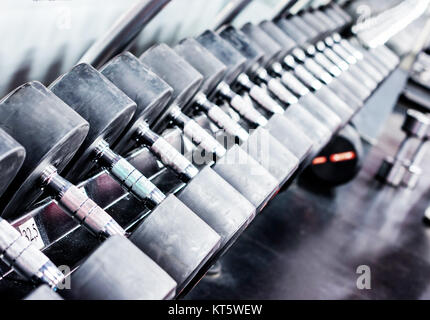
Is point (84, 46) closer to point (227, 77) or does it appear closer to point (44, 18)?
point (44, 18)

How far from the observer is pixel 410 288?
181 centimetres

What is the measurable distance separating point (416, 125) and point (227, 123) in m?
1.80

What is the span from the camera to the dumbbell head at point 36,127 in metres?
0.63

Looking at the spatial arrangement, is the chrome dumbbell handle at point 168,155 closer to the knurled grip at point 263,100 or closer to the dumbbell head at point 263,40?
the knurled grip at point 263,100

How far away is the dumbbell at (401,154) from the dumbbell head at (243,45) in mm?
1531

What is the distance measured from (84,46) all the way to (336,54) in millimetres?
1323

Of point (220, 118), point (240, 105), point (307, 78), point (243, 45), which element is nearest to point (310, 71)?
point (307, 78)

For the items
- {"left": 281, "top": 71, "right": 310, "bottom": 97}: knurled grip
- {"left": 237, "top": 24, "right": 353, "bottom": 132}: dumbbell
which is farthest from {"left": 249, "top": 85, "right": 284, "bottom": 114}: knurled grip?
{"left": 281, "top": 71, "right": 310, "bottom": 97}: knurled grip

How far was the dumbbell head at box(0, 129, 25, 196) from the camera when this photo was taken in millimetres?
534

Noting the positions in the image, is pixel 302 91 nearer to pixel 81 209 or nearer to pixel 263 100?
pixel 263 100

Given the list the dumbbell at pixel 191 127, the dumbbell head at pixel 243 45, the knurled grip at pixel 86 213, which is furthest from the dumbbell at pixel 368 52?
the knurled grip at pixel 86 213

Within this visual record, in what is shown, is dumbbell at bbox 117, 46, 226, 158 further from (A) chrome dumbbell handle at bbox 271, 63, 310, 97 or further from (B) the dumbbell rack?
(A) chrome dumbbell handle at bbox 271, 63, 310, 97

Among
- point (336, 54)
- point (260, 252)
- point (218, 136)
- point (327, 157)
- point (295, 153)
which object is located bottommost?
point (260, 252)

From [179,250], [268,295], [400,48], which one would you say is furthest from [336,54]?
[179,250]
